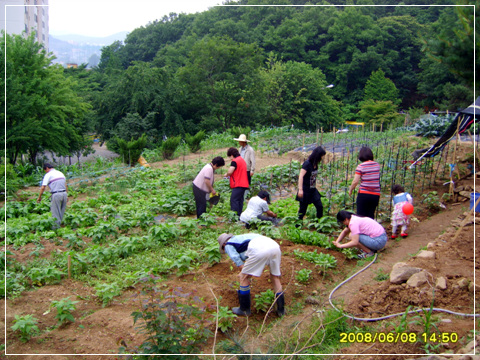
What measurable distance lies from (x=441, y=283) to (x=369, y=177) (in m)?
2.16

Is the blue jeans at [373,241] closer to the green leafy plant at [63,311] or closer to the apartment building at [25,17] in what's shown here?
the green leafy plant at [63,311]

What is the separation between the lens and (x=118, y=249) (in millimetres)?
6004

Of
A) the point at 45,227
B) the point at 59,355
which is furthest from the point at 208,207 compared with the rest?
the point at 59,355

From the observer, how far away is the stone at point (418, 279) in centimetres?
436

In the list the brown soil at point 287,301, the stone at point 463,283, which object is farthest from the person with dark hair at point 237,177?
the stone at point 463,283

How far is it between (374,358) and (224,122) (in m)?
24.3

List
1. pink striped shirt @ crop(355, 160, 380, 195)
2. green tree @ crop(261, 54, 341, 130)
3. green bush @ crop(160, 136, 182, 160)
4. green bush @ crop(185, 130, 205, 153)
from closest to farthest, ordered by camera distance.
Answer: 1. pink striped shirt @ crop(355, 160, 380, 195)
2. green bush @ crop(160, 136, 182, 160)
3. green bush @ crop(185, 130, 205, 153)
4. green tree @ crop(261, 54, 341, 130)

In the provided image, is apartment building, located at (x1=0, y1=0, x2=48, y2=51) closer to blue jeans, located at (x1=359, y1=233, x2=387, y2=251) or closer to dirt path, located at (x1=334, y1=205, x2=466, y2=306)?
dirt path, located at (x1=334, y1=205, x2=466, y2=306)

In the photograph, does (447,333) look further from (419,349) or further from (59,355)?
(59,355)

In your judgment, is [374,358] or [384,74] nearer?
[374,358]

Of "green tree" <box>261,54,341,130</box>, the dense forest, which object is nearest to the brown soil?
the dense forest

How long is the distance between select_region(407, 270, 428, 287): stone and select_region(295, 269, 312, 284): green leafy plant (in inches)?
47.6

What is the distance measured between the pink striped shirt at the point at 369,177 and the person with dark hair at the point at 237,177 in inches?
79.1

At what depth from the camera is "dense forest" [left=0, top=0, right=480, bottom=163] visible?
17.0 m
